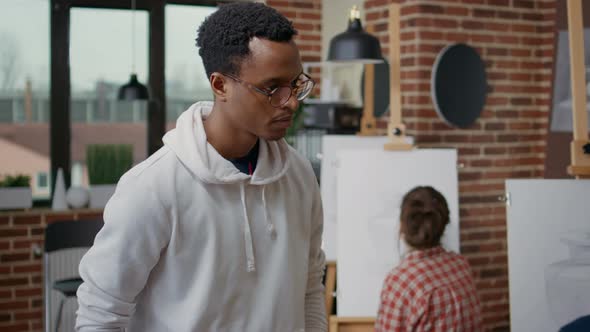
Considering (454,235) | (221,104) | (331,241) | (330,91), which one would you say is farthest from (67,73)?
(221,104)

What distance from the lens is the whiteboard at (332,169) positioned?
399cm

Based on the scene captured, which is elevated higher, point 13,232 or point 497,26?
point 497,26

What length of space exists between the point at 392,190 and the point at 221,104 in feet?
7.56

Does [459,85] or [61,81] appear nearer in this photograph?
[459,85]

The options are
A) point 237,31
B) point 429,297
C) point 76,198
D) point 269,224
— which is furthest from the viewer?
point 76,198

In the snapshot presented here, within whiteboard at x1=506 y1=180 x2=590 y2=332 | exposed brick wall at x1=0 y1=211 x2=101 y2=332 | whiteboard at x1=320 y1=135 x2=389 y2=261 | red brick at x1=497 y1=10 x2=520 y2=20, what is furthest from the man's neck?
exposed brick wall at x1=0 y1=211 x2=101 y2=332

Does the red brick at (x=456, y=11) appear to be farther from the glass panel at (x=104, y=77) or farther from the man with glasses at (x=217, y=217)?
the man with glasses at (x=217, y=217)

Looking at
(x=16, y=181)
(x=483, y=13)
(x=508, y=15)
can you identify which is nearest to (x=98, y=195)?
(x=16, y=181)

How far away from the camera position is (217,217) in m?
1.43

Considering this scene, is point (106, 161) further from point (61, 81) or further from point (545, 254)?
point (545, 254)

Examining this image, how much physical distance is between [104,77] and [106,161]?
0.62m

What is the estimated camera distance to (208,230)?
4.64ft

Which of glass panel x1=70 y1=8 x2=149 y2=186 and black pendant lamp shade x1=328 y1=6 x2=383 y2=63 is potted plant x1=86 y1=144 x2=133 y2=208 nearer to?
glass panel x1=70 y1=8 x2=149 y2=186

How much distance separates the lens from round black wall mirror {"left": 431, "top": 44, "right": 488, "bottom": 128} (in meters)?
4.25
